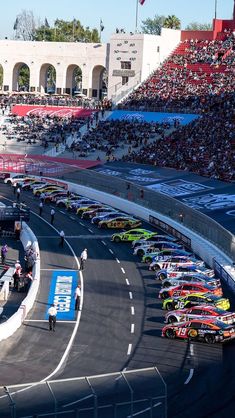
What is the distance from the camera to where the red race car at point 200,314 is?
111ft

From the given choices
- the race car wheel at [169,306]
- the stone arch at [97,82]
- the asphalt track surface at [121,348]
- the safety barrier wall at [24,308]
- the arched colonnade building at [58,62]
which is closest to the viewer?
the asphalt track surface at [121,348]

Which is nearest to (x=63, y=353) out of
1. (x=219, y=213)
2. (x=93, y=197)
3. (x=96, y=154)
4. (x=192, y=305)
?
(x=192, y=305)

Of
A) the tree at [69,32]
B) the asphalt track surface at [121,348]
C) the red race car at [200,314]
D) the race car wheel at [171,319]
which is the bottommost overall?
the asphalt track surface at [121,348]

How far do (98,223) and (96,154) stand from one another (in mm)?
26577

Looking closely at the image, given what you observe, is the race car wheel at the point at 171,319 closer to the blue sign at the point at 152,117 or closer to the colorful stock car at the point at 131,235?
the colorful stock car at the point at 131,235

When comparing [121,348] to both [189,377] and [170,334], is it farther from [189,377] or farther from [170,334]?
[189,377]

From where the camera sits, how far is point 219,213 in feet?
184

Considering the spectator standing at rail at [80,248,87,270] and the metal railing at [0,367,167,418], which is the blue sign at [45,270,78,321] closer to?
the spectator standing at rail at [80,248,87,270]

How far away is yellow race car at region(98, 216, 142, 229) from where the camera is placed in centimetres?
5794

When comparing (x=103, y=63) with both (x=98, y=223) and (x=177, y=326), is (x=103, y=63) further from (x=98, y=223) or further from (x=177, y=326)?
(x=177, y=326)

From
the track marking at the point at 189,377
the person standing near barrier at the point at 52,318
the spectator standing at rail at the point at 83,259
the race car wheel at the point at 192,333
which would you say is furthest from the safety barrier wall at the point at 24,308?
the track marking at the point at 189,377

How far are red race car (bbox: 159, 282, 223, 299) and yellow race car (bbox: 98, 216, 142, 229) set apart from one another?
720 inches

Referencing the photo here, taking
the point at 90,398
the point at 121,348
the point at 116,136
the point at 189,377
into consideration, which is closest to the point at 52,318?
the point at 121,348

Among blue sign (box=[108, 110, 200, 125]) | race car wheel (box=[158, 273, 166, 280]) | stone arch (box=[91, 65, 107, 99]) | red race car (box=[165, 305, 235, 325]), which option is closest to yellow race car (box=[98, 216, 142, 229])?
race car wheel (box=[158, 273, 166, 280])
